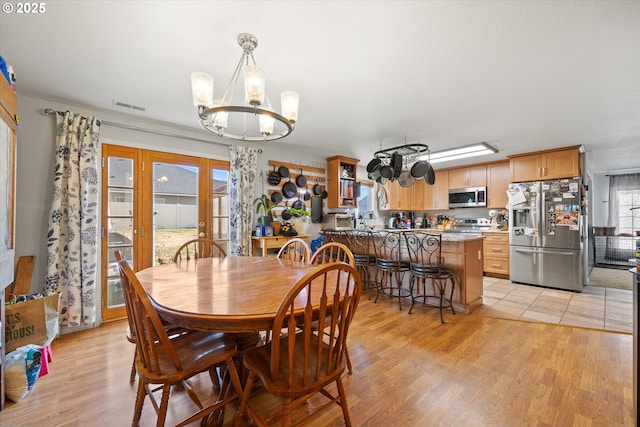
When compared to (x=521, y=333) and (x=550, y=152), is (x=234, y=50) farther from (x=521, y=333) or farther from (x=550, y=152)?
(x=550, y=152)

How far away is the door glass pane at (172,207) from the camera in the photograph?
10.9 ft

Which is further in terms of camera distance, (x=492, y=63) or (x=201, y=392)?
(x=492, y=63)

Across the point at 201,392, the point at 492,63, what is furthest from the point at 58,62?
the point at 492,63

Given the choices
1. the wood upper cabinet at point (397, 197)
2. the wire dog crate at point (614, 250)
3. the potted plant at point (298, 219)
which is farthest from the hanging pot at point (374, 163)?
the wire dog crate at point (614, 250)

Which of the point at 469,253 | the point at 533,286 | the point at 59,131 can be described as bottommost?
the point at 533,286

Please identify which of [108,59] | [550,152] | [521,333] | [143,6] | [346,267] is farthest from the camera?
[550,152]

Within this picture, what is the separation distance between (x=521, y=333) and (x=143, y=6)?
13.0 feet

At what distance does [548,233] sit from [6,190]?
637 cm

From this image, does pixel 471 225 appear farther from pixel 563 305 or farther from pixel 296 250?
pixel 296 250

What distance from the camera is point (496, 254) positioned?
5.10 meters

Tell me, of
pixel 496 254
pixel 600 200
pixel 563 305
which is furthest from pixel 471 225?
pixel 600 200

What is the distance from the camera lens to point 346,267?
46.4 inches

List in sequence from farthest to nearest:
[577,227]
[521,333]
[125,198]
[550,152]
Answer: [550,152] → [577,227] → [125,198] → [521,333]

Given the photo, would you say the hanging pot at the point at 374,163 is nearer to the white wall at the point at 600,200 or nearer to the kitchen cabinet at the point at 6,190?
the kitchen cabinet at the point at 6,190
